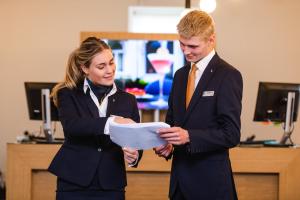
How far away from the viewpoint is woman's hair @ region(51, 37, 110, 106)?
7.16 ft

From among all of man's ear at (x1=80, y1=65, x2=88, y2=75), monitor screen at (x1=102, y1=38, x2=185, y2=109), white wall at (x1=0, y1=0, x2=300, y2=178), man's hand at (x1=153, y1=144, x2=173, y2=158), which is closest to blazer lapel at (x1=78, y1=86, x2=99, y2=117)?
man's ear at (x1=80, y1=65, x2=88, y2=75)

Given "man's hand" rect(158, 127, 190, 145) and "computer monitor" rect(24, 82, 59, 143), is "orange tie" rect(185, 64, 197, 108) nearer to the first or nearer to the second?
"man's hand" rect(158, 127, 190, 145)

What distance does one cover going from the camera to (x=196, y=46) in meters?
2.03

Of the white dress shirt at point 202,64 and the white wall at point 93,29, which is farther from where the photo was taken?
the white wall at point 93,29

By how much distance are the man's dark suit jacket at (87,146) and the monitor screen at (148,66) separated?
10.0ft

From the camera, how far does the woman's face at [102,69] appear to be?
216 centimetres

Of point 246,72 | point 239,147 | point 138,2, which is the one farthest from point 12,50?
point 239,147

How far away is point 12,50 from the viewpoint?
5.69 metres

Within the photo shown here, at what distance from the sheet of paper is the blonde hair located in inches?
15.3

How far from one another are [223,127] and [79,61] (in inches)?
27.8

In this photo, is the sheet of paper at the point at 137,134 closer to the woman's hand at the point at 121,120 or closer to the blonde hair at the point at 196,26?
the woman's hand at the point at 121,120

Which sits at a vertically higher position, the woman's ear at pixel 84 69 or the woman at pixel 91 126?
the woman's ear at pixel 84 69

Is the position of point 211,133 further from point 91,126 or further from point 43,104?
point 43,104

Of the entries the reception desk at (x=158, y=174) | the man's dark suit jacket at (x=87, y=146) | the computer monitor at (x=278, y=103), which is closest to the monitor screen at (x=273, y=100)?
the computer monitor at (x=278, y=103)
